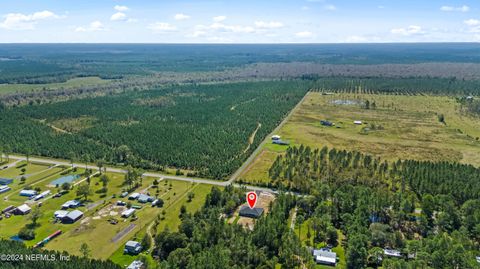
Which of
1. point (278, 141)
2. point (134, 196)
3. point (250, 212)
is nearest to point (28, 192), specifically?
point (134, 196)

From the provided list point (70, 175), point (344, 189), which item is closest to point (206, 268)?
point (344, 189)

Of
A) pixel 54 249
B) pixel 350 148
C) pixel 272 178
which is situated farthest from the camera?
pixel 350 148

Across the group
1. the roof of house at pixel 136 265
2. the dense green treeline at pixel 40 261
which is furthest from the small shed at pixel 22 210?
the roof of house at pixel 136 265

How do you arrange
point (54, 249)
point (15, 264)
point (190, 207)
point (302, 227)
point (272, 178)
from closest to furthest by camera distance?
point (15, 264) < point (54, 249) < point (302, 227) < point (190, 207) < point (272, 178)

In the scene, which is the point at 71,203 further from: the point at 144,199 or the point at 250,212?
the point at 250,212

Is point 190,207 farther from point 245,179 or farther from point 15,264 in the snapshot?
point 15,264

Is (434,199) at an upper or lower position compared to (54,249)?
upper
